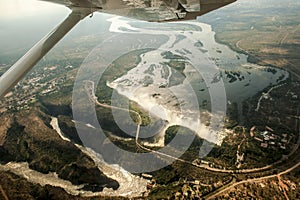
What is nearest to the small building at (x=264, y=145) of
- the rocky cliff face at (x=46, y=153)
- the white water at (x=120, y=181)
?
the white water at (x=120, y=181)

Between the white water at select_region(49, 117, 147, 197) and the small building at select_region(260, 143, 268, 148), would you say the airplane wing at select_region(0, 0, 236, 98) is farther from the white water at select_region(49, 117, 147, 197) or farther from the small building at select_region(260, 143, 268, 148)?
the small building at select_region(260, 143, 268, 148)

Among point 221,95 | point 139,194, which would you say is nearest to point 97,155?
point 139,194

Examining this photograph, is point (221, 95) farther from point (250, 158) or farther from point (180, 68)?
point (250, 158)

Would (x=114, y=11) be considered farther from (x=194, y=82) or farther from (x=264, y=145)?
(x=194, y=82)

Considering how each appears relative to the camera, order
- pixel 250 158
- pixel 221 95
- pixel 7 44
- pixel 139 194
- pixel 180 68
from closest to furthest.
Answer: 1. pixel 139 194
2. pixel 250 158
3. pixel 221 95
4. pixel 180 68
5. pixel 7 44

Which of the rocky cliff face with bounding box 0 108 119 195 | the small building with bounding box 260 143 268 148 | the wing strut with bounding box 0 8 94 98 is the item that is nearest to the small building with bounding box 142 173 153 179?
the rocky cliff face with bounding box 0 108 119 195

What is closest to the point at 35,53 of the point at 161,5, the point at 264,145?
the point at 161,5

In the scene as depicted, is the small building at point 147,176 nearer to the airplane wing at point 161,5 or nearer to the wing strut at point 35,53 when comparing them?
the wing strut at point 35,53
